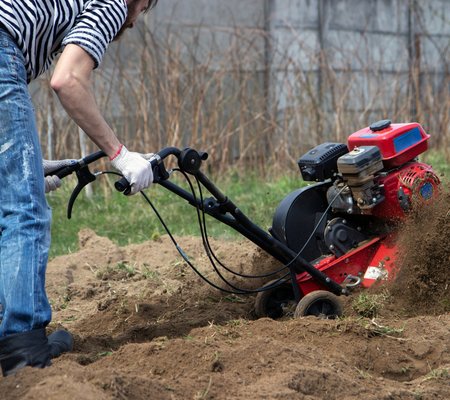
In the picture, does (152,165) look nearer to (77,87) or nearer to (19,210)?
(77,87)

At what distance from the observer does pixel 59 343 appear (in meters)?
3.81

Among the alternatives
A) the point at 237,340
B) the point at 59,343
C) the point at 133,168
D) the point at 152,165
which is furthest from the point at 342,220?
the point at 59,343

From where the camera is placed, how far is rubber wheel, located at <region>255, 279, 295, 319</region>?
15.1ft

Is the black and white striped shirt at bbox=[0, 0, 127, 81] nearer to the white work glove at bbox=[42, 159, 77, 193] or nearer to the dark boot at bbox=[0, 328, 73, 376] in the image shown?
the white work glove at bbox=[42, 159, 77, 193]

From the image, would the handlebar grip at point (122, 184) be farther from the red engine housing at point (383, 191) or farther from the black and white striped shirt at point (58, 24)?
the red engine housing at point (383, 191)

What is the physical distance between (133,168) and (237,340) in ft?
2.90

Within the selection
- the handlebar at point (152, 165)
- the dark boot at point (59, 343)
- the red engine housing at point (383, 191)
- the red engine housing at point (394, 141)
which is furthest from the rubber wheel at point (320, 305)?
the dark boot at point (59, 343)

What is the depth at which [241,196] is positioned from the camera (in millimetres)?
8242

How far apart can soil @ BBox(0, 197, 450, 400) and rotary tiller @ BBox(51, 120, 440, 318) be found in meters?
0.12

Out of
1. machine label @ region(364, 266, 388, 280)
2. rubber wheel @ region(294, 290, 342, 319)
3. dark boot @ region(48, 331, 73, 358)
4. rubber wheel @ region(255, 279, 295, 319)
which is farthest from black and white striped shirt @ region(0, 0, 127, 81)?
machine label @ region(364, 266, 388, 280)

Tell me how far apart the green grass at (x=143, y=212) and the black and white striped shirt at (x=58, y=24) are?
10.5ft

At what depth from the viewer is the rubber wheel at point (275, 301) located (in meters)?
4.59

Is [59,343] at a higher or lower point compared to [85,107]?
lower

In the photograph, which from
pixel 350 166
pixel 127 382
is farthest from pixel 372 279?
pixel 127 382
